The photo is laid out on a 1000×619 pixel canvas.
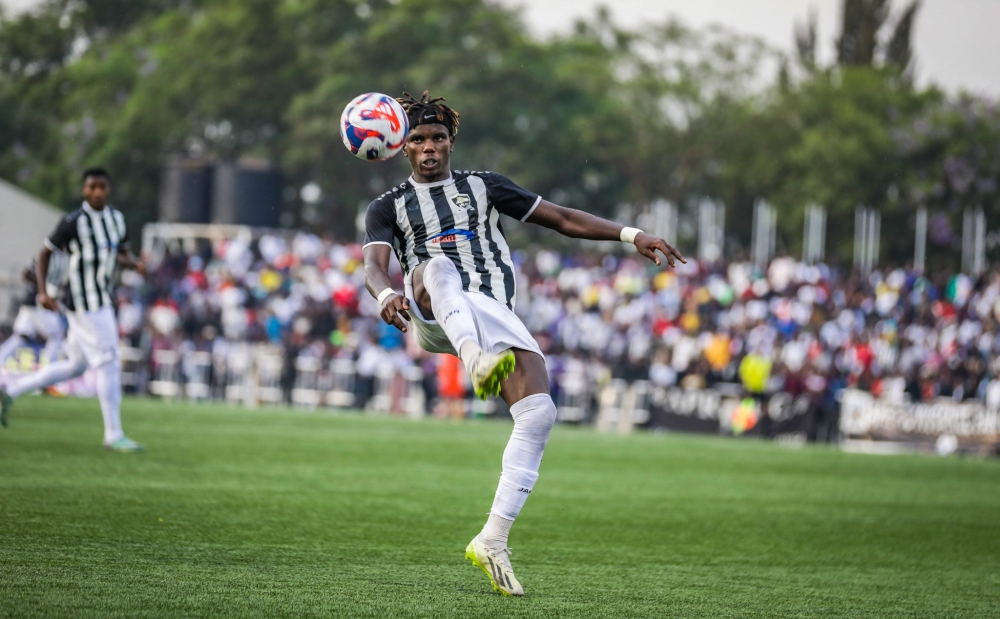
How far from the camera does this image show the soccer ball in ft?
23.5

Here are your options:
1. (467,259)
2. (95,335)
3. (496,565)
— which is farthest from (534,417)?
(95,335)

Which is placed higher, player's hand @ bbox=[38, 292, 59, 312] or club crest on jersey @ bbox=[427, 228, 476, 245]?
→ club crest on jersey @ bbox=[427, 228, 476, 245]

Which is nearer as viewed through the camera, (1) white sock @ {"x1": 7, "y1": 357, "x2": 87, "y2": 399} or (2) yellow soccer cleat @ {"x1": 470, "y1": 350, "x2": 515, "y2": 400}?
(2) yellow soccer cleat @ {"x1": 470, "y1": 350, "x2": 515, "y2": 400}

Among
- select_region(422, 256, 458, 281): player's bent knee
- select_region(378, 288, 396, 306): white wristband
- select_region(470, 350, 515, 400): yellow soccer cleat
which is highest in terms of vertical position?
select_region(422, 256, 458, 281): player's bent knee

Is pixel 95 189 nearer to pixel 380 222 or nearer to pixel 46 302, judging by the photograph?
pixel 46 302

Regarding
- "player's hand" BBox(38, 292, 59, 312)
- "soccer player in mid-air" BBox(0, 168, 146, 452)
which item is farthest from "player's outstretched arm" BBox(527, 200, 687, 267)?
"player's hand" BBox(38, 292, 59, 312)

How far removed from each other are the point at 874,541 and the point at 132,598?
236 inches

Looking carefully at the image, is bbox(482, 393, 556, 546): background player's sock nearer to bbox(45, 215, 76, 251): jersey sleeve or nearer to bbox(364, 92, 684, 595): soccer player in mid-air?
bbox(364, 92, 684, 595): soccer player in mid-air

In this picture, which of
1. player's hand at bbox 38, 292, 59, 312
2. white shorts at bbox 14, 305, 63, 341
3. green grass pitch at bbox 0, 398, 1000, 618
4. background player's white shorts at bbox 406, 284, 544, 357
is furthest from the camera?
white shorts at bbox 14, 305, 63, 341

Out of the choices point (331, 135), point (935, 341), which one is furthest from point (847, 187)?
point (935, 341)

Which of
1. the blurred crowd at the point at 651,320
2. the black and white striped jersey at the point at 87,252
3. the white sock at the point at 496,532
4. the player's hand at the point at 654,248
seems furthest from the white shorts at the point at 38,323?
the player's hand at the point at 654,248

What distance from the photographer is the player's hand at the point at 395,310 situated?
6635 millimetres

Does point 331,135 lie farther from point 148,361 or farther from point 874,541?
point 874,541

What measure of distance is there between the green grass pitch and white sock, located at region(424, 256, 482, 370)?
122cm
